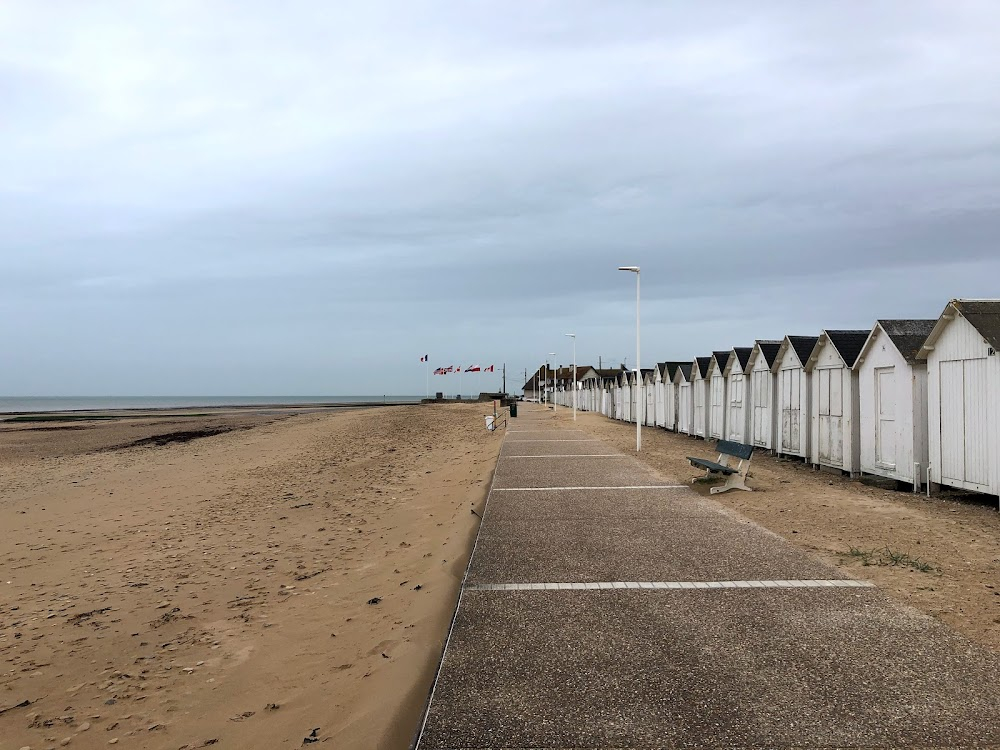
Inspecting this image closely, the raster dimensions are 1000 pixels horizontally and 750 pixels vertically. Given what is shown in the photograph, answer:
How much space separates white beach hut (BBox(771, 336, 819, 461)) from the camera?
1614 centimetres

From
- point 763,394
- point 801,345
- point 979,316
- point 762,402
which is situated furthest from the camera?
point 762,402

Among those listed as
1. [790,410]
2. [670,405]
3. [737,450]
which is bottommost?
[737,450]

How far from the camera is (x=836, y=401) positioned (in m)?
14.7

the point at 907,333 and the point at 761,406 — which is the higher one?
the point at 907,333

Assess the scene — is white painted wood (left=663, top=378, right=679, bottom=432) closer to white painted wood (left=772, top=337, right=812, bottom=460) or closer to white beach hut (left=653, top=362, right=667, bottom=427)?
white beach hut (left=653, top=362, right=667, bottom=427)

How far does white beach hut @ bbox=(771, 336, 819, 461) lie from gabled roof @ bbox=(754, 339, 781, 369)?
0.37 meters

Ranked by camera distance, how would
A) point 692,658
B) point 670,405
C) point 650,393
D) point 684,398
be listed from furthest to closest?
point 650,393
point 670,405
point 684,398
point 692,658

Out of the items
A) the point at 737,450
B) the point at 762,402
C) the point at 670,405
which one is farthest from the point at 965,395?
the point at 670,405

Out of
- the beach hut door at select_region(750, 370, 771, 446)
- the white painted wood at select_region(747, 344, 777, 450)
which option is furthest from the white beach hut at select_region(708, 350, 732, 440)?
the beach hut door at select_region(750, 370, 771, 446)

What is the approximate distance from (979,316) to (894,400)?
2.50 m

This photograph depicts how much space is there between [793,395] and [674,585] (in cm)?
1266

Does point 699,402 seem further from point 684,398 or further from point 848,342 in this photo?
point 848,342

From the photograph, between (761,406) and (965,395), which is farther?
(761,406)

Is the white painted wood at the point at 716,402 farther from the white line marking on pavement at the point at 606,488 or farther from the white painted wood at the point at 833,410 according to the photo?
the white line marking on pavement at the point at 606,488
